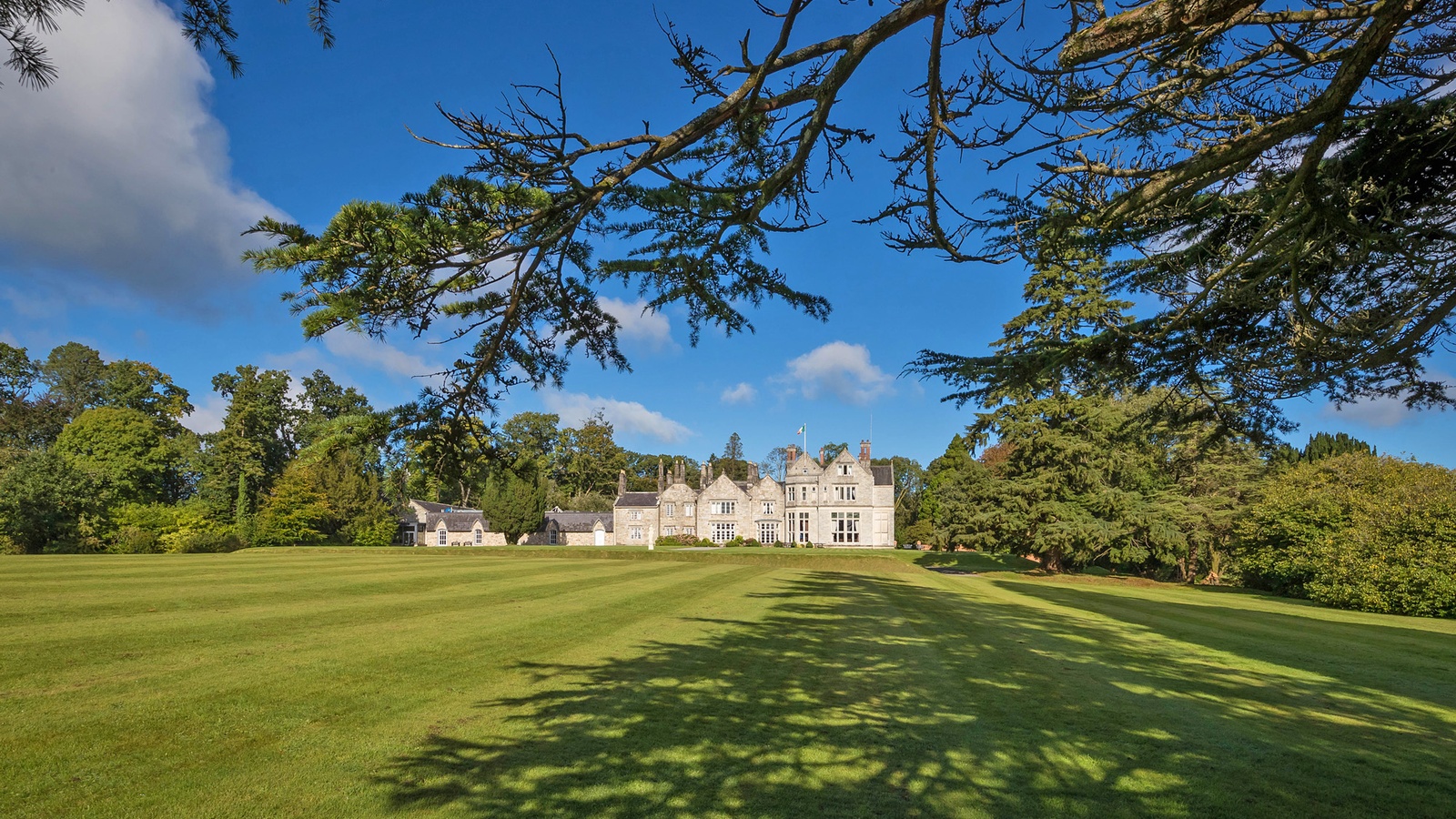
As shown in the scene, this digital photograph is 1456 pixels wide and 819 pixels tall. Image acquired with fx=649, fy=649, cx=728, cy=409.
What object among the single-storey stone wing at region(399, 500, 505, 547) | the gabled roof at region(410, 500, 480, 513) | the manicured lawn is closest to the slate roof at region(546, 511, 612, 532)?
the single-storey stone wing at region(399, 500, 505, 547)

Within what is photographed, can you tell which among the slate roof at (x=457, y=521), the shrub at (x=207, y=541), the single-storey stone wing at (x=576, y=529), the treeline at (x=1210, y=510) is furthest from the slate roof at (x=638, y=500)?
the treeline at (x=1210, y=510)

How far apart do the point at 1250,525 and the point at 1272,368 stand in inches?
804

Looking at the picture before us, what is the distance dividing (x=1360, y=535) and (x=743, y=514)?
3996cm

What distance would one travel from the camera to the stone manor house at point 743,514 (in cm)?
5062

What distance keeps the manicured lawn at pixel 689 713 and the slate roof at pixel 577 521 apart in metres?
46.1

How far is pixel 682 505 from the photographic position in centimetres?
5466

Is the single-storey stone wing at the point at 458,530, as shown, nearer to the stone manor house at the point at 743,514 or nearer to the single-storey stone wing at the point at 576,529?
the stone manor house at the point at 743,514

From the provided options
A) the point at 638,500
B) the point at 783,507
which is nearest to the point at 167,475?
the point at 638,500

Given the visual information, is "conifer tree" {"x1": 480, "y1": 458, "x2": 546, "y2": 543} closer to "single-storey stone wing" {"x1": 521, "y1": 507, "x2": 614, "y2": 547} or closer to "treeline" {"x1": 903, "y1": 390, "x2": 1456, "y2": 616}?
"single-storey stone wing" {"x1": 521, "y1": 507, "x2": 614, "y2": 547}

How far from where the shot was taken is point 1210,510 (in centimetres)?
2580

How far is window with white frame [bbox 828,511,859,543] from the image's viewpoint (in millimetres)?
50625

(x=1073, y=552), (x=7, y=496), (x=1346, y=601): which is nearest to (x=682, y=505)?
(x=1073, y=552)

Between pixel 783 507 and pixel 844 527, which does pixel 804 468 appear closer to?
pixel 783 507

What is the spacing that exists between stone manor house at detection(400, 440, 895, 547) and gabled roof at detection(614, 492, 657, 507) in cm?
8
